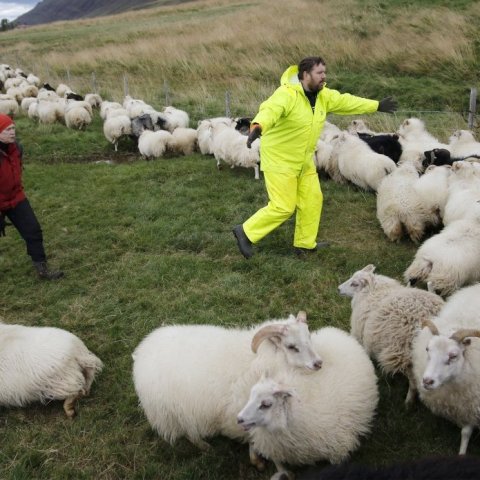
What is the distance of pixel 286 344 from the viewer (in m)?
3.52

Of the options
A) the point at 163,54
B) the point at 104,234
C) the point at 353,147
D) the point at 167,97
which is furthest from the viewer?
the point at 163,54

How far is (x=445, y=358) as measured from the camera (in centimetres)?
315

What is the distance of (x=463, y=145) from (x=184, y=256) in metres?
5.11

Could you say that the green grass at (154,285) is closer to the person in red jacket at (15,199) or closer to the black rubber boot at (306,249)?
the black rubber boot at (306,249)

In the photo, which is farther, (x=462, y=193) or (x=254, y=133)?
(x=462, y=193)

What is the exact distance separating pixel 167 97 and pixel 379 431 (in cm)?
1470

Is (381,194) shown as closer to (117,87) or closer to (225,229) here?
(225,229)

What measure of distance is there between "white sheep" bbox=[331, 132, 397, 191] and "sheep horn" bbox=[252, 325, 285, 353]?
509cm

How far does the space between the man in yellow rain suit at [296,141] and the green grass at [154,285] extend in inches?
17.2

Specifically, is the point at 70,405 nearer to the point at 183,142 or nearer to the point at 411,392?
the point at 411,392

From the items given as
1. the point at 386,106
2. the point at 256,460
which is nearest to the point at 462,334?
the point at 256,460

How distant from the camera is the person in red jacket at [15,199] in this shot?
5.69 meters

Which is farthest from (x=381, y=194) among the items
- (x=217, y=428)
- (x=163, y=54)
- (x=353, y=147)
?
(x=163, y=54)

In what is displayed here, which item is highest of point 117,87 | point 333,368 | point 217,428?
point 117,87
